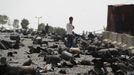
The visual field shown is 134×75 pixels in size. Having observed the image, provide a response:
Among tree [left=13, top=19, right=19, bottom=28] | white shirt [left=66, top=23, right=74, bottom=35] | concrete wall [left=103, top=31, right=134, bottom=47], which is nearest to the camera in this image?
white shirt [left=66, top=23, right=74, bottom=35]

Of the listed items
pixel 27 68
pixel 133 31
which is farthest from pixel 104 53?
pixel 133 31

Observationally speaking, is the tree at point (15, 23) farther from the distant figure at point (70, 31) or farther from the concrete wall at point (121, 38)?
the distant figure at point (70, 31)

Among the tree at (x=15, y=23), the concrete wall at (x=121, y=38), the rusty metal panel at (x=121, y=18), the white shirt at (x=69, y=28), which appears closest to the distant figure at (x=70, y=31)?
the white shirt at (x=69, y=28)

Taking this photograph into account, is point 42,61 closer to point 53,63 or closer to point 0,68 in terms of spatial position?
point 53,63

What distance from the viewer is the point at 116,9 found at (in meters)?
36.1

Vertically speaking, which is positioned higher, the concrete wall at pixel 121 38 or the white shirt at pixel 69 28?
the white shirt at pixel 69 28

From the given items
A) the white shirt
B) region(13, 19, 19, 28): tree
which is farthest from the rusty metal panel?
region(13, 19, 19, 28): tree

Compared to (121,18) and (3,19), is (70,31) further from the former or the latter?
(3,19)

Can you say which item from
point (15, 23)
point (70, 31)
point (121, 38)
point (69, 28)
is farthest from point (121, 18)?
point (15, 23)

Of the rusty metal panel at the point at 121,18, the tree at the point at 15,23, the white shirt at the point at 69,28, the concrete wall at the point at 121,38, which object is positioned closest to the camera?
the white shirt at the point at 69,28

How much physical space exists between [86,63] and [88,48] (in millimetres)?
7280

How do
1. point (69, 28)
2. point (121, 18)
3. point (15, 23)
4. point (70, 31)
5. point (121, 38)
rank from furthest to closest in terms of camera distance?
1. point (15, 23)
2. point (121, 18)
3. point (121, 38)
4. point (70, 31)
5. point (69, 28)

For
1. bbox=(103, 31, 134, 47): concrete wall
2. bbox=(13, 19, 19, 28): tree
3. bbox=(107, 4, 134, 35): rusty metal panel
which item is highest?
bbox=(107, 4, 134, 35): rusty metal panel

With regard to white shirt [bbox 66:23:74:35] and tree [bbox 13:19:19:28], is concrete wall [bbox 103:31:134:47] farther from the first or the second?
tree [bbox 13:19:19:28]
